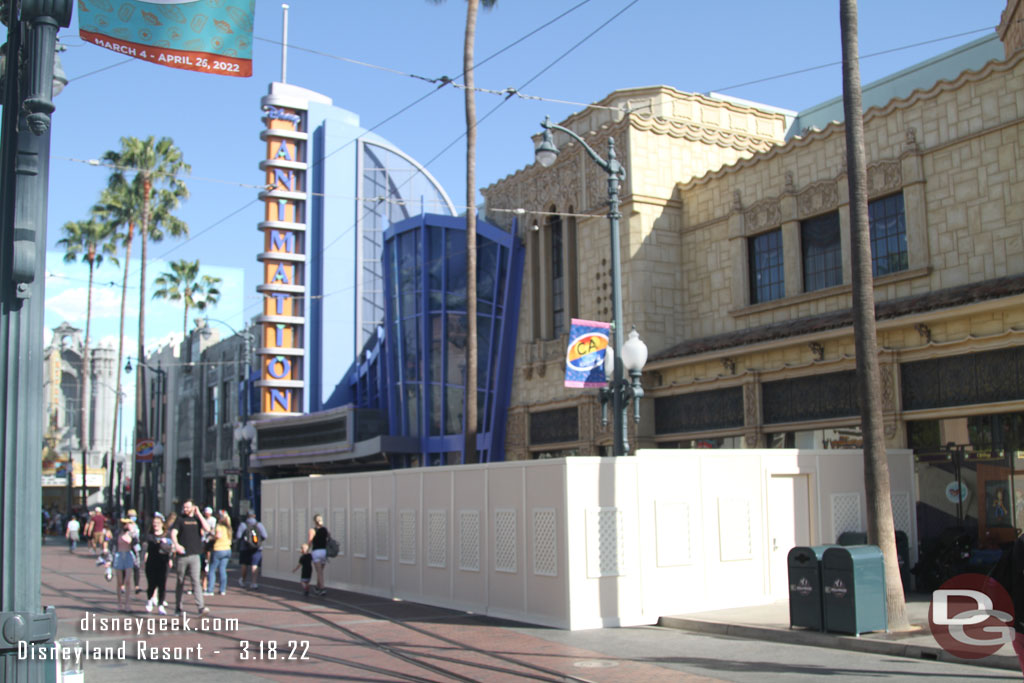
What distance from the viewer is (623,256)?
26.7 m

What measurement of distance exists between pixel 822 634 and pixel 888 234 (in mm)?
11000

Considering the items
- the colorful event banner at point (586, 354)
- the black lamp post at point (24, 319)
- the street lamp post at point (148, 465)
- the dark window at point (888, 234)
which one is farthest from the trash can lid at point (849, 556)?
the street lamp post at point (148, 465)

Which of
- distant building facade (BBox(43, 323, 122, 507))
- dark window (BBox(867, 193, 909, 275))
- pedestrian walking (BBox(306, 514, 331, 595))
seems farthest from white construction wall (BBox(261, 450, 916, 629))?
distant building facade (BBox(43, 323, 122, 507))

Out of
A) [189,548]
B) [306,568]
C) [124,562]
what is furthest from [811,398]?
[124,562]

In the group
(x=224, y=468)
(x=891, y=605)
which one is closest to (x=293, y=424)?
(x=224, y=468)

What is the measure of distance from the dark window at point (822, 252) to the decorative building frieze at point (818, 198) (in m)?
0.23

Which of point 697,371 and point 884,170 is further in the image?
point 697,371

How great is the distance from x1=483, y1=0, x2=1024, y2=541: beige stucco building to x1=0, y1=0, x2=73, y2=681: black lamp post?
1594cm

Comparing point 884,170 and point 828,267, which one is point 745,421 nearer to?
point 828,267

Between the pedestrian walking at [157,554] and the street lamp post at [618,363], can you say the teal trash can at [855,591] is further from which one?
the pedestrian walking at [157,554]

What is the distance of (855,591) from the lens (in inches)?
512

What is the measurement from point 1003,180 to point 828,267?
15.3 feet

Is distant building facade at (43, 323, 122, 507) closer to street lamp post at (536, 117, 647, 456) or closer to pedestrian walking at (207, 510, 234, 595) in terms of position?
pedestrian walking at (207, 510, 234, 595)

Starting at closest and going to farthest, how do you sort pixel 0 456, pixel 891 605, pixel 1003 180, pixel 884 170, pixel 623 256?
pixel 0 456 → pixel 891 605 → pixel 1003 180 → pixel 884 170 → pixel 623 256
